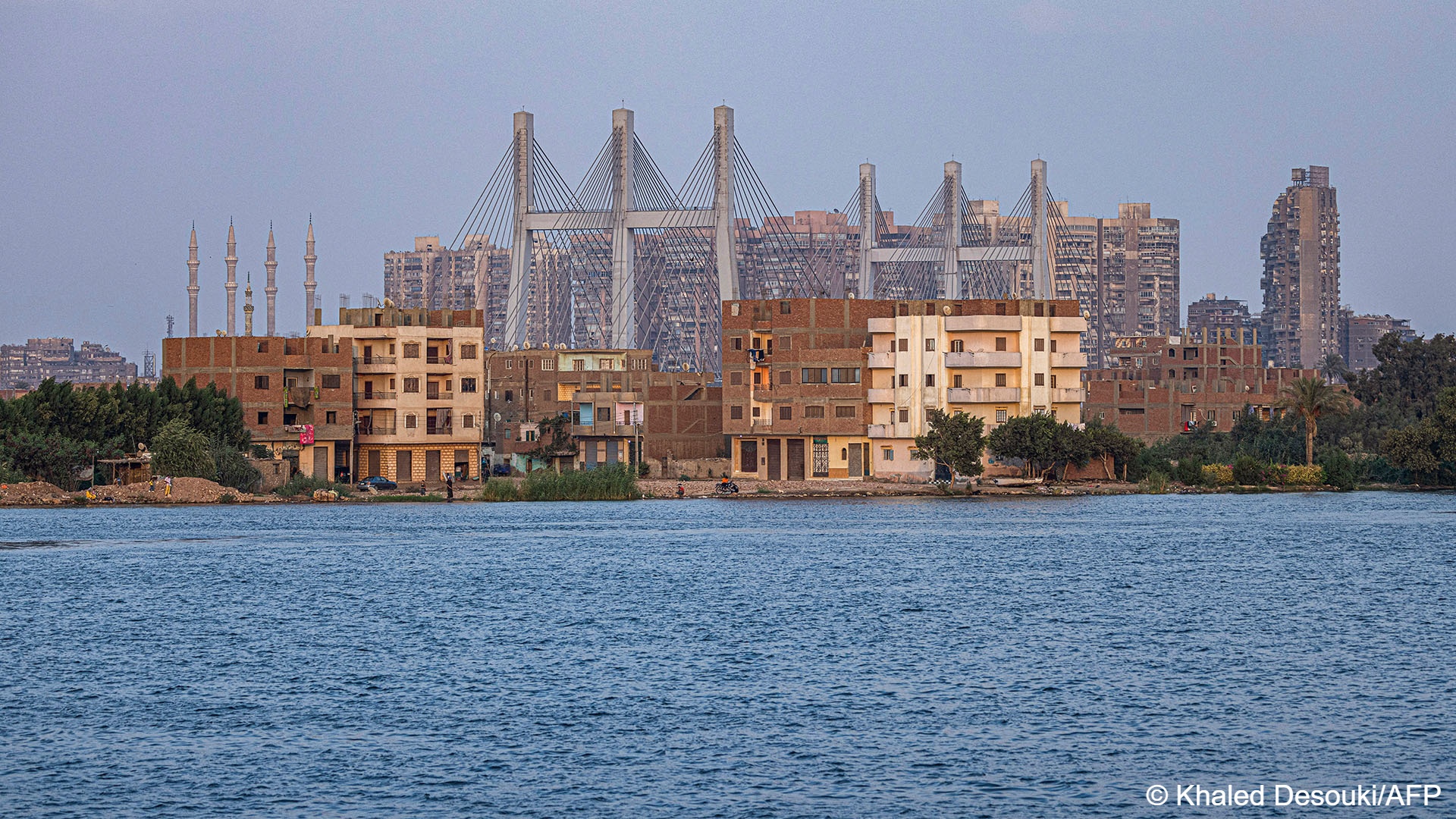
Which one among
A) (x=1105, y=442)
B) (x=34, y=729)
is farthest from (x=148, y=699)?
(x=1105, y=442)

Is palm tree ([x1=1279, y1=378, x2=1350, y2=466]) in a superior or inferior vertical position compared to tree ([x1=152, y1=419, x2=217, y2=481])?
superior

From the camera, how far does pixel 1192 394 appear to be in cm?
11362

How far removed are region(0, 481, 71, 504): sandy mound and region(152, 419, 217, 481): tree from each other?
3.77 metres

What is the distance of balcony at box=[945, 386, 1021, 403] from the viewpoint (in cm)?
8156

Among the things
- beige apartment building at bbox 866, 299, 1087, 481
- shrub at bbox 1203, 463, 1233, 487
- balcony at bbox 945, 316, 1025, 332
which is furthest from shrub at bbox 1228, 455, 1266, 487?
balcony at bbox 945, 316, 1025, 332

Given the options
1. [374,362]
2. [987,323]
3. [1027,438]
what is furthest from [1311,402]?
[374,362]

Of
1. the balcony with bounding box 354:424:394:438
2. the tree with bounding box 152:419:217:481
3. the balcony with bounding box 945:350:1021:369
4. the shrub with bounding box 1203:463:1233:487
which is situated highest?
the balcony with bounding box 945:350:1021:369

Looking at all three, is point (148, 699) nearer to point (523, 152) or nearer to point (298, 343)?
point (298, 343)

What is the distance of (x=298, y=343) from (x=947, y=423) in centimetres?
3035

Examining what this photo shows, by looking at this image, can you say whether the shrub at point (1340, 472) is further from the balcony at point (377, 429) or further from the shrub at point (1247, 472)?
the balcony at point (377, 429)

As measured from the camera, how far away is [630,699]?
24297 mm

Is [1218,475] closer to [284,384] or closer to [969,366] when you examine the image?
[969,366]

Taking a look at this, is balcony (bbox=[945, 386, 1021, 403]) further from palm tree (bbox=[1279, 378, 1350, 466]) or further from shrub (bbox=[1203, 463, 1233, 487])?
palm tree (bbox=[1279, 378, 1350, 466])

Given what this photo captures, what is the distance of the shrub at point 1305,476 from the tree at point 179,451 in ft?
163
